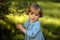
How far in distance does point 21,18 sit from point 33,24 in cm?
14

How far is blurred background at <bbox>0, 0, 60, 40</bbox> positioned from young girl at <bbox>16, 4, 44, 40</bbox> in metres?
0.04

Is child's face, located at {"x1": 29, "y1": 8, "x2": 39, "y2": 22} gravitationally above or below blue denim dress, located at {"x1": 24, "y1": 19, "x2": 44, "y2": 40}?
above

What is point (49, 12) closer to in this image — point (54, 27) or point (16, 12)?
point (54, 27)

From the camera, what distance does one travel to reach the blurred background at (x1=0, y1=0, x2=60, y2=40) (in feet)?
6.50

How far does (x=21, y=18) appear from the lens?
2.04m

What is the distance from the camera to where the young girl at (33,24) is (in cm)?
195

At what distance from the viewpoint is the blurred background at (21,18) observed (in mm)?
1981

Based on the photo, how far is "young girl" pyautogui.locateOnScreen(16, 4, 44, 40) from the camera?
1947 millimetres

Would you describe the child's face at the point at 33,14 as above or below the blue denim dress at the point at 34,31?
above

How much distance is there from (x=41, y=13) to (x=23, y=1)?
0.59 feet

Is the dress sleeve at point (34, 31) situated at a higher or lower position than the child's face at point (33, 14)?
lower

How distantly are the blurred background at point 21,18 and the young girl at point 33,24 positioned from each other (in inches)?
1.4

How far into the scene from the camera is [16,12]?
2.07 metres

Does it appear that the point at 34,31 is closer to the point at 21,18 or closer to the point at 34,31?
the point at 34,31
